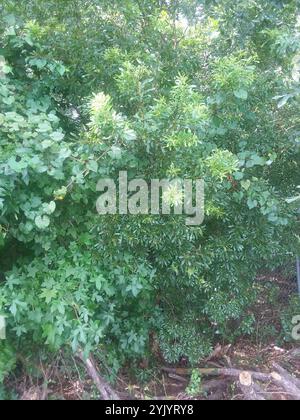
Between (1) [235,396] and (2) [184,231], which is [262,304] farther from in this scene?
(2) [184,231]

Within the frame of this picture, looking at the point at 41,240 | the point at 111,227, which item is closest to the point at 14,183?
the point at 41,240

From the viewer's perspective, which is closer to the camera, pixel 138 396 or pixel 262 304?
pixel 138 396

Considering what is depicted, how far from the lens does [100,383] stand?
302 centimetres

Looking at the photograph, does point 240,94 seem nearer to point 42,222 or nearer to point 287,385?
point 42,222

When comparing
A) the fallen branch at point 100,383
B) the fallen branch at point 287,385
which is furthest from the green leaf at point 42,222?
the fallen branch at point 287,385

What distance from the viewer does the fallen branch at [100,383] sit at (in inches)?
117

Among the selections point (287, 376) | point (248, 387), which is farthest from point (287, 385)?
point (248, 387)

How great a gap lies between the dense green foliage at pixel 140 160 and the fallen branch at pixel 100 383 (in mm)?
159

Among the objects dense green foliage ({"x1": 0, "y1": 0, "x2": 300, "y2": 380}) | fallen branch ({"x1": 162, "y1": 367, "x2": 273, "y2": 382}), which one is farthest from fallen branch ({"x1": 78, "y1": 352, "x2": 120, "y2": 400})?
fallen branch ({"x1": 162, "y1": 367, "x2": 273, "y2": 382})

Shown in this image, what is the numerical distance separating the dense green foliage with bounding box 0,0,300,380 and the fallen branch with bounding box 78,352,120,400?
0.52ft

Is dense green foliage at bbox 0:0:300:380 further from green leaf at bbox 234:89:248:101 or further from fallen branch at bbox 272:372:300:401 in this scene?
fallen branch at bbox 272:372:300:401

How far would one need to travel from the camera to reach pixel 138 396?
10.5ft

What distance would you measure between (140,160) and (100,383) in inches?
60.9
